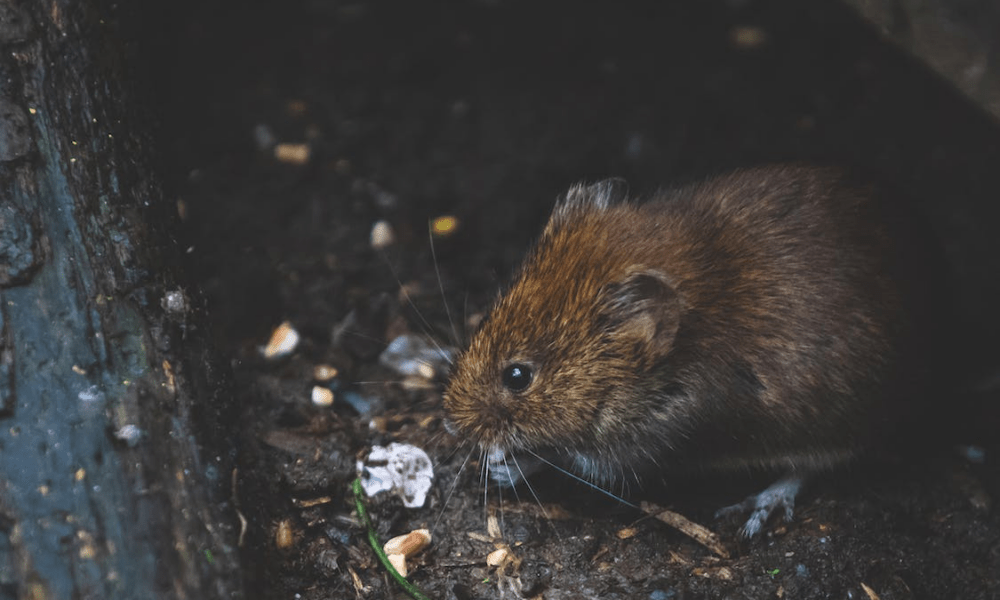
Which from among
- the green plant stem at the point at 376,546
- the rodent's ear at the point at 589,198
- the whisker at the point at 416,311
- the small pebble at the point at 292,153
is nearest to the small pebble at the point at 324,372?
the whisker at the point at 416,311

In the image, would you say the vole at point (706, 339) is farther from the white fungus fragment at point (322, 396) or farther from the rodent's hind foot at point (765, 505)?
the white fungus fragment at point (322, 396)

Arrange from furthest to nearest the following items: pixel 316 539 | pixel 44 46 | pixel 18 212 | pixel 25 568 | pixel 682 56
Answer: pixel 682 56, pixel 316 539, pixel 44 46, pixel 18 212, pixel 25 568

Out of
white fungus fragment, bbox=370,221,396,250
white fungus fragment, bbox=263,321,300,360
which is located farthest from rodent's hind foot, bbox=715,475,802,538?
white fungus fragment, bbox=370,221,396,250

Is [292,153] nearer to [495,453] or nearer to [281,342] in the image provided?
[281,342]

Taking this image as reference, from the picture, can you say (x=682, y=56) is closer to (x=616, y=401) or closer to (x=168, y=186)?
(x=616, y=401)

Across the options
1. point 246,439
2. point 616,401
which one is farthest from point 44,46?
point 616,401

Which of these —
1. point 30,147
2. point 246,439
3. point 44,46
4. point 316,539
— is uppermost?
point 44,46
